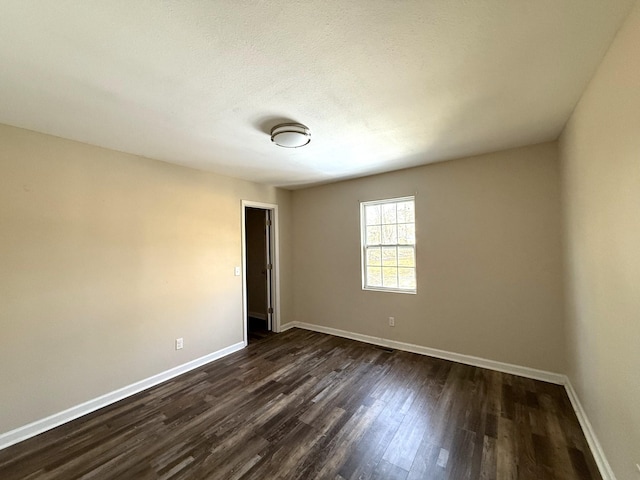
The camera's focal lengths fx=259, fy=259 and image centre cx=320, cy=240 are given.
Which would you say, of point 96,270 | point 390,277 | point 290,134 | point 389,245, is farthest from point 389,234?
point 96,270

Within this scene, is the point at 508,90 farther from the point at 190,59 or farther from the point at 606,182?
the point at 190,59

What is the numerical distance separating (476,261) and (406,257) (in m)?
0.87

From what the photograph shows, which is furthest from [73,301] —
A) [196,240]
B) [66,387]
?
[196,240]

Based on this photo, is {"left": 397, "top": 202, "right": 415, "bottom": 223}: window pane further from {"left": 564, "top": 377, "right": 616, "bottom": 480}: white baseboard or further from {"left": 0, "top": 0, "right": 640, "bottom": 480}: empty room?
{"left": 564, "top": 377, "right": 616, "bottom": 480}: white baseboard

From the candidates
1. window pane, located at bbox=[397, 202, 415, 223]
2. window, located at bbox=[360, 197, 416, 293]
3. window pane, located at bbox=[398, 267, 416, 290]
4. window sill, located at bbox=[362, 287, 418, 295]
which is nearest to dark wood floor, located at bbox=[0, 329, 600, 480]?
window sill, located at bbox=[362, 287, 418, 295]

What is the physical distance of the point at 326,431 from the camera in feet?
6.91

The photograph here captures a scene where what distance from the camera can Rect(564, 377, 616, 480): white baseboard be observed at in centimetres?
160

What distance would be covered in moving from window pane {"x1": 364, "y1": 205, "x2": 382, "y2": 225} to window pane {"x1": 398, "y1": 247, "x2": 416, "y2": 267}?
565mm

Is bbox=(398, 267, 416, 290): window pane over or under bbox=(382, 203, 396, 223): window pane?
under

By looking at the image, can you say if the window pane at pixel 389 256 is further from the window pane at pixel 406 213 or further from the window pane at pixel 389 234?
the window pane at pixel 406 213

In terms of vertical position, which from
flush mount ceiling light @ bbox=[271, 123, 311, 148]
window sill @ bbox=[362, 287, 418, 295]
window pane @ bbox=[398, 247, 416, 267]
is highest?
flush mount ceiling light @ bbox=[271, 123, 311, 148]

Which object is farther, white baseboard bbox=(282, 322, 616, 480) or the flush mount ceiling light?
the flush mount ceiling light

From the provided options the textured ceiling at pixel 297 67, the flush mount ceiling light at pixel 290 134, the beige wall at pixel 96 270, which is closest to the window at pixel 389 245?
the textured ceiling at pixel 297 67

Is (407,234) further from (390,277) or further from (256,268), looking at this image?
(256,268)
